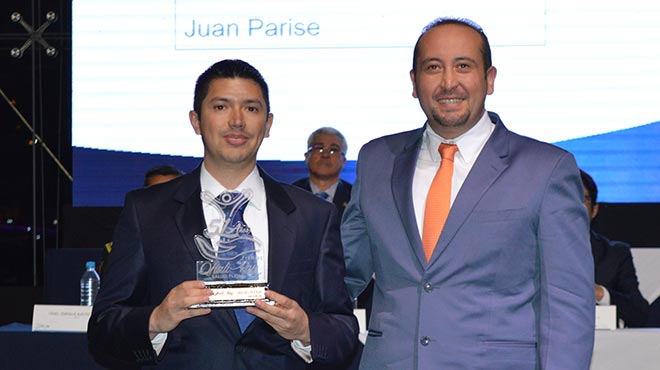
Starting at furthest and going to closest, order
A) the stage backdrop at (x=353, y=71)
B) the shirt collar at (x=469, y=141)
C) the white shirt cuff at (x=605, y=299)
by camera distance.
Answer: the stage backdrop at (x=353, y=71)
the white shirt cuff at (x=605, y=299)
the shirt collar at (x=469, y=141)

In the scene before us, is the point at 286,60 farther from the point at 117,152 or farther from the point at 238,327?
the point at 238,327

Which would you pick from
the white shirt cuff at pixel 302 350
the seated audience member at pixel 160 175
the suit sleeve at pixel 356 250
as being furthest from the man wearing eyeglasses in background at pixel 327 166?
the white shirt cuff at pixel 302 350

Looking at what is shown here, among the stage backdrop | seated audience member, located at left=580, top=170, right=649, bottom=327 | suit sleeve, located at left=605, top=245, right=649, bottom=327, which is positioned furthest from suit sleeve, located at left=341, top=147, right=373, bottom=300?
the stage backdrop

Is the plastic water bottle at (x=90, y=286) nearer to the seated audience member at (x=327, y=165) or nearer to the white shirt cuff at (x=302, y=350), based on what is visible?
the seated audience member at (x=327, y=165)

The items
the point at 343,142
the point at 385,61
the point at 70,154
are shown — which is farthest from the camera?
the point at 70,154

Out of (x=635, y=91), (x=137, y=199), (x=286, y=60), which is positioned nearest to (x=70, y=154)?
(x=286, y=60)

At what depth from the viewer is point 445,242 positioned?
2301mm

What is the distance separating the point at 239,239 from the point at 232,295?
0.53 feet

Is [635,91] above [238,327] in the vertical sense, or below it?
above

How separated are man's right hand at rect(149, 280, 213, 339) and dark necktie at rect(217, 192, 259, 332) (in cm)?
11

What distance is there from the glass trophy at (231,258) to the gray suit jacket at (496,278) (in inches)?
14.2

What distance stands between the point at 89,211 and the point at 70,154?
0.85 m

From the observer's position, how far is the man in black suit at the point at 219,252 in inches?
89.0

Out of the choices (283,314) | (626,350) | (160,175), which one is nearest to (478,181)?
(283,314)
